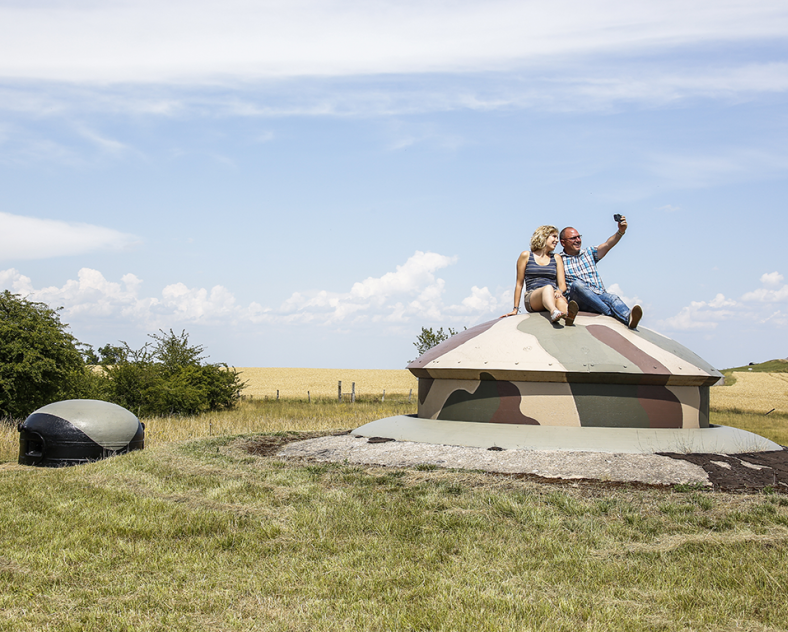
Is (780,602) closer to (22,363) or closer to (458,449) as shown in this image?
(458,449)

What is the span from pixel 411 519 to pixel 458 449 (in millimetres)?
2820

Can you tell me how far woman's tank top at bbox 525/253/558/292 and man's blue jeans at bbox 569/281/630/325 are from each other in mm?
333

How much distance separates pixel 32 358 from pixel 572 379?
14.5m

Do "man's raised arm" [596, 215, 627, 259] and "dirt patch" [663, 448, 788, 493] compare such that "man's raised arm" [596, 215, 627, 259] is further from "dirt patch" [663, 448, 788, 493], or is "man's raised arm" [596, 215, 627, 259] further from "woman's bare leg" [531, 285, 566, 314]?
"dirt patch" [663, 448, 788, 493]

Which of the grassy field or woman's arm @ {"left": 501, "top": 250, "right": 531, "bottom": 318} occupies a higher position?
woman's arm @ {"left": 501, "top": 250, "right": 531, "bottom": 318}

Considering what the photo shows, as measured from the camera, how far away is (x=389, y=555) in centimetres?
504

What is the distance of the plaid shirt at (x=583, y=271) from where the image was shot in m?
10.5

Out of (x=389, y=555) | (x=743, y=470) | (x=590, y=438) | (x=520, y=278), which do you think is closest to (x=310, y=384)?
(x=520, y=278)

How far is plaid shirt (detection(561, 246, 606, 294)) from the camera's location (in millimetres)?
10453

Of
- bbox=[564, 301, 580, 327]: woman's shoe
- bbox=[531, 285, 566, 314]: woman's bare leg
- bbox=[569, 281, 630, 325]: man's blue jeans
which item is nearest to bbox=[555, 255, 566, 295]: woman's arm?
bbox=[569, 281, 630, 325]: man's blue jeans

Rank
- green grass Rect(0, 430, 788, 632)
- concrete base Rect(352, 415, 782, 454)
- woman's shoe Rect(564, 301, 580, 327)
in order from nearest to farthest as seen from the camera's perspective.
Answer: green grass Rect(0, 430, 788, 632) → concrete base Rect(352, 415, 782, 454) → woman's shoe Rect(564, 301, 580, 327)

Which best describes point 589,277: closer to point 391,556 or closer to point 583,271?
point 583,271

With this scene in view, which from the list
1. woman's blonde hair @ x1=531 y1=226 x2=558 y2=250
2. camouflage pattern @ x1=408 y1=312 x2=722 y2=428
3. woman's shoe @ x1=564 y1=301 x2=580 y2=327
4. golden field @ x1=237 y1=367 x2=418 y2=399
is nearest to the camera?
camouflage pattern @ x1=408 y1=312 x2=722 y2=428

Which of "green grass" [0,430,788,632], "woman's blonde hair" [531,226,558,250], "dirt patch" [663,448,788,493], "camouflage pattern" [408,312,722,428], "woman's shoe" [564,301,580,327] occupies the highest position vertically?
"woman's blonde hair" [531,226,558,250]
